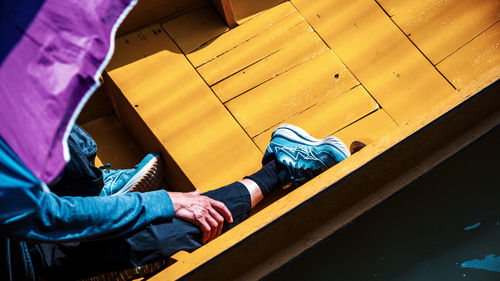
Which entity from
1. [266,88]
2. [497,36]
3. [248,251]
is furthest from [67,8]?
[497,36]

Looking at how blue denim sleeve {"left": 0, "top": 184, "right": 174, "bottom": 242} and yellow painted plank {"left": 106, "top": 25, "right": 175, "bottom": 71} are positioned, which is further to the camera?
yellow painted plank {"left": 106, "top": 25, "right": 175, "bottom": 71}

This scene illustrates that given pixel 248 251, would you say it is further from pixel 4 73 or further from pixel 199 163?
pixel 4 73

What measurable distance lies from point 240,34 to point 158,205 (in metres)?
0.88

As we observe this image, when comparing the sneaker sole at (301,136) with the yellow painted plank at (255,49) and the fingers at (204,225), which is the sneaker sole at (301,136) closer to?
the yellow painted plank at (255,49)

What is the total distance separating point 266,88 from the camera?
2027 millimetres

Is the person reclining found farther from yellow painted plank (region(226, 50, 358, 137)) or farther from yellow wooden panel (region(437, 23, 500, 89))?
yellow wooden panel (region(437, 23, 500, 89))

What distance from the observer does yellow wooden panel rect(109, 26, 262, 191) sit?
190 cm

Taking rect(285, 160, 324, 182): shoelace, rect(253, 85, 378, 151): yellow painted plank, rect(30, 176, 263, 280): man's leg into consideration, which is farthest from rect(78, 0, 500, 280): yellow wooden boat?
rect(30, 176, 263, 280): man's leg

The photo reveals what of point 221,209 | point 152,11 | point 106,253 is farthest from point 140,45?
point 106,253

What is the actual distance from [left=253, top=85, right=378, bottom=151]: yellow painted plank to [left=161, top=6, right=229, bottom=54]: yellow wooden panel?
461mm

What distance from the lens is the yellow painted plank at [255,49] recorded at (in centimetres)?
207

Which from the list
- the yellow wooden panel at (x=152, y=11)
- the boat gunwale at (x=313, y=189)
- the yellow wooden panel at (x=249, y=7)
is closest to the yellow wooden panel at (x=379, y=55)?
the yellow wooden panel at (x=249, y=7)

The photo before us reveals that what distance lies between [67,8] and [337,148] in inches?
37.7

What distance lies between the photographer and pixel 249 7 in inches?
85.7
